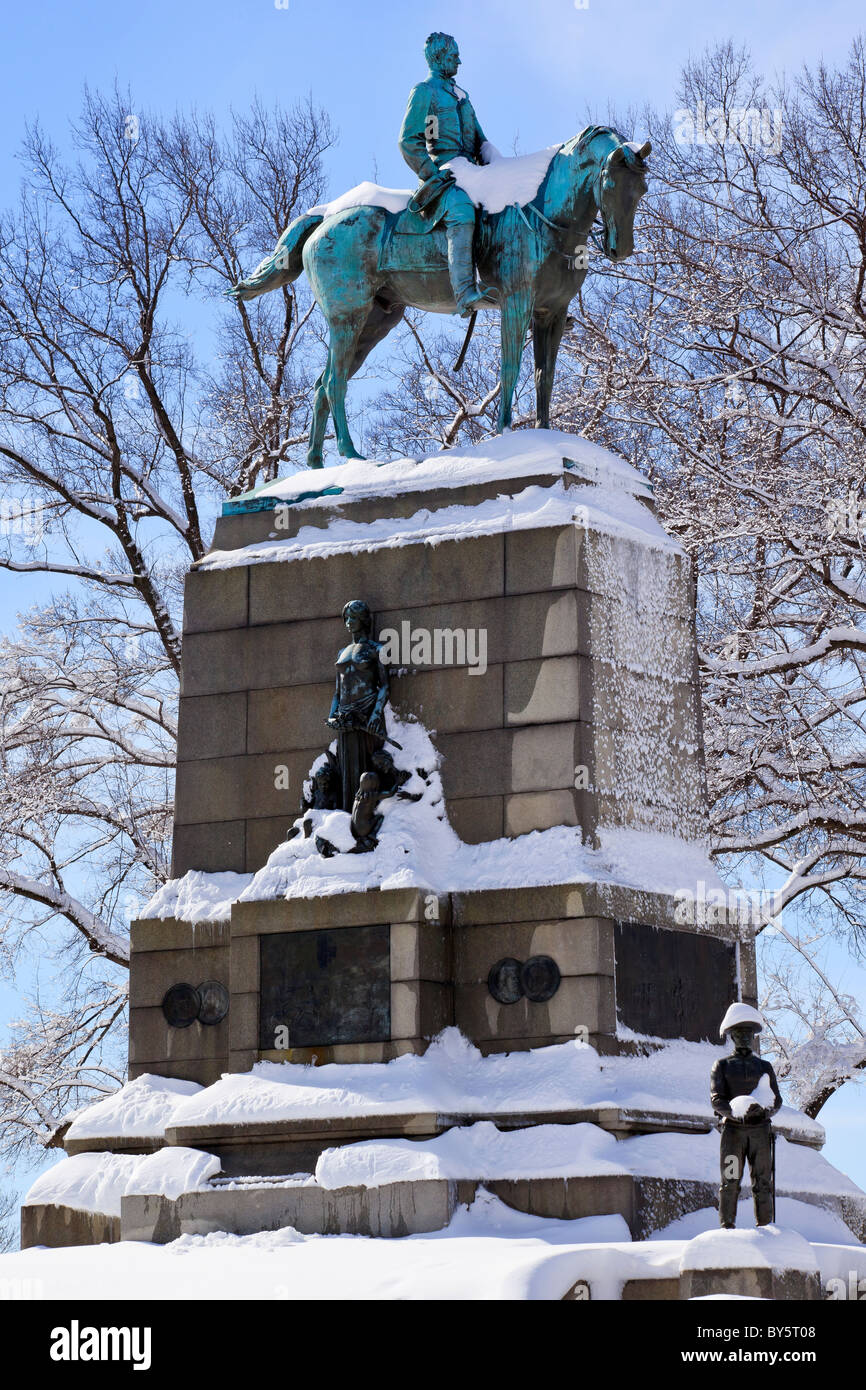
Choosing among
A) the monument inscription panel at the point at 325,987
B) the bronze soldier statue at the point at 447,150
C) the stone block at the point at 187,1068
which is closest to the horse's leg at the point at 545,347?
the bronze soldier statue at the point at 447,150

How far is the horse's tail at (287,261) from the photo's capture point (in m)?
18.3

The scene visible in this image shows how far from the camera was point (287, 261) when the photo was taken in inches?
724

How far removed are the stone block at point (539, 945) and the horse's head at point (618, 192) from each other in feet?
16.4

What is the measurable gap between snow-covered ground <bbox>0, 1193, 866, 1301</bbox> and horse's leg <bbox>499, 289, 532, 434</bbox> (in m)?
6.13

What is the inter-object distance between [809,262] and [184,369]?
776cm

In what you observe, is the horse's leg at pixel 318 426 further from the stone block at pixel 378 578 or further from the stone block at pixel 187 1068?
the stone block at pixel 187 1068

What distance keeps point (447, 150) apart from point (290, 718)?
15.1ft

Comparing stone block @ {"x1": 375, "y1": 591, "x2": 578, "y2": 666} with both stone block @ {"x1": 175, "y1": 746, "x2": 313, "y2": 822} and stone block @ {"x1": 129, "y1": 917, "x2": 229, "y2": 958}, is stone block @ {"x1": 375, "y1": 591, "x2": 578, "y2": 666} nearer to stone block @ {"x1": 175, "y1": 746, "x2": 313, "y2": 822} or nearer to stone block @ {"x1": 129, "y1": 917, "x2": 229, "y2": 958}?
stone block @ {"x1": 175, "y1": 746, "x2": 313, "y2": 822}

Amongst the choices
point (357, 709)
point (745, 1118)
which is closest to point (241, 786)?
point (357, 709)

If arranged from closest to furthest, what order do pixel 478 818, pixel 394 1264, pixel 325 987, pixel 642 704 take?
pixel 394 1264 < pixel 325 987 < pixel 478 818 < pixel 642 704

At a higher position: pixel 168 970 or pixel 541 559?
pixel 541 559

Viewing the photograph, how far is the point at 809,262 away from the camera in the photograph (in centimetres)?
2545
